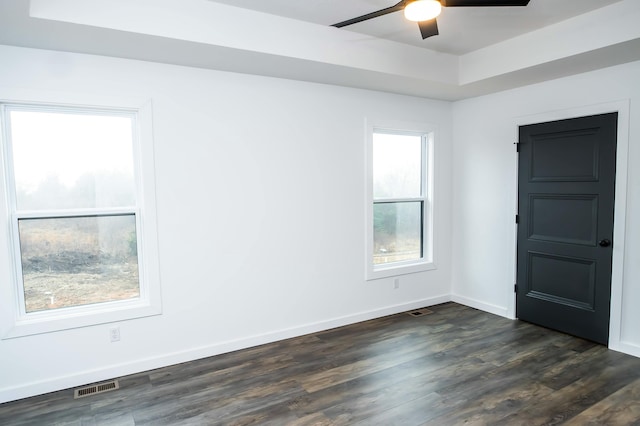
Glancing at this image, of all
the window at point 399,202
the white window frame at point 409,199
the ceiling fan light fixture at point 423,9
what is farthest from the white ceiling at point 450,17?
the window at point 399,202

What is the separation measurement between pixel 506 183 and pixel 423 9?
2726mm

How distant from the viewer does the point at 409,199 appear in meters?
4.69

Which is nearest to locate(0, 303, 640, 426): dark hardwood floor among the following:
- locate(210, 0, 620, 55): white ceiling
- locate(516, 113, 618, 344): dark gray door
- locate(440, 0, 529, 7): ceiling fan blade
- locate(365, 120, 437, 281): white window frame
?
locate(516, 113, 618, 344): dark gray door

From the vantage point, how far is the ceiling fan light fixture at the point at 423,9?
2107mm

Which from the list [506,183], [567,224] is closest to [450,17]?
[506,183]

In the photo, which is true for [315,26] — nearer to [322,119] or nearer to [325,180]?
[322,119]

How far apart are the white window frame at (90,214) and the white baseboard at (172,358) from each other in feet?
1.25

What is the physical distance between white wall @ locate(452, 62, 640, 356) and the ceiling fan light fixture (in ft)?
7.39

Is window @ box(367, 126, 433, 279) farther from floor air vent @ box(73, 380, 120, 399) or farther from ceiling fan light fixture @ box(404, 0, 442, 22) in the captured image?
floor air vent @ box(73, 380, 120, 399)

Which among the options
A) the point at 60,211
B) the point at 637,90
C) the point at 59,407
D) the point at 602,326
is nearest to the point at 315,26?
the point at 60,211

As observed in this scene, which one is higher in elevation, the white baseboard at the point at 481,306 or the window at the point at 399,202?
the window at the point at 399,202

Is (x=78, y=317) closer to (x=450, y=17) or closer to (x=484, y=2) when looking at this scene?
(x=484, y=2)

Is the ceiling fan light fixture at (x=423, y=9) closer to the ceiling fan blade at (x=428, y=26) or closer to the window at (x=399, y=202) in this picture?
the ceiling fan blade at (x=428, y=26)

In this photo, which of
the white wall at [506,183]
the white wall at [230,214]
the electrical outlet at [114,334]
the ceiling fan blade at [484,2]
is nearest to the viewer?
the ceiling fan blade at [484,2]
